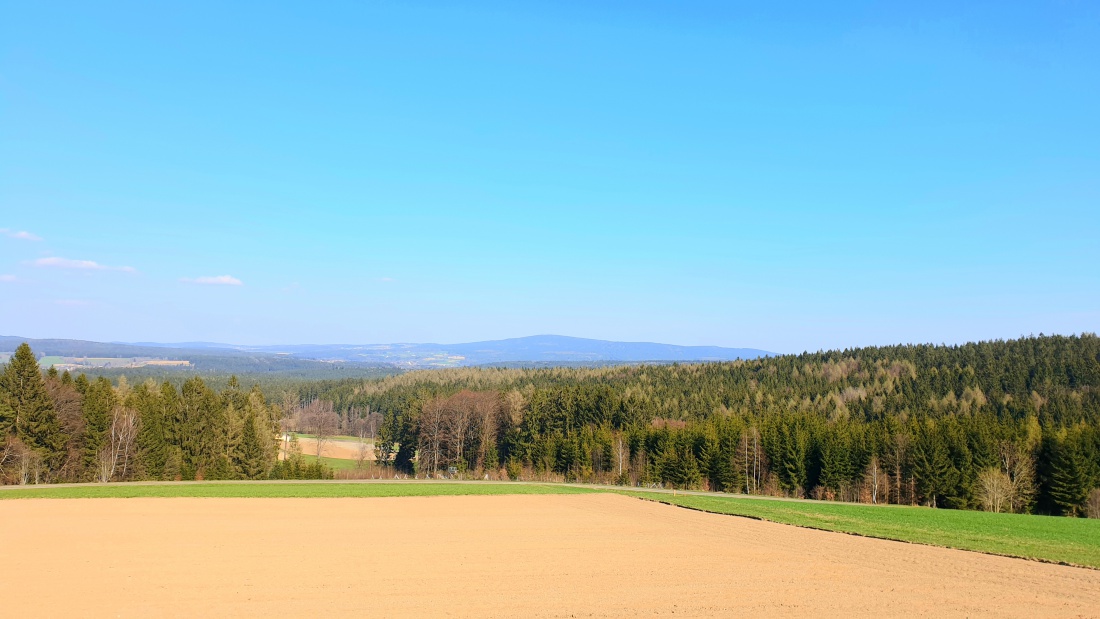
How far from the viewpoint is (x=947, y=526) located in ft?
124

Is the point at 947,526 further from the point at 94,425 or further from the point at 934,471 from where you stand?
the point at 94,425

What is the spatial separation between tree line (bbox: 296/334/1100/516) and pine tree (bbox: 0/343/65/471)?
44192 millimetres

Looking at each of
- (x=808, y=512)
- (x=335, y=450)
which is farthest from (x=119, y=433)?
(x=808, y=512)

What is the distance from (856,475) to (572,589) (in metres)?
60.1

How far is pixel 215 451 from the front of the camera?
6862 centimetres

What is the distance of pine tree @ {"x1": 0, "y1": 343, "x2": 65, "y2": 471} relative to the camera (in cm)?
5744

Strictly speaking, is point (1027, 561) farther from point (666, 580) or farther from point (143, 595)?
point (143, 595)

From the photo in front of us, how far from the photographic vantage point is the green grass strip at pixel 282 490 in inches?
1734

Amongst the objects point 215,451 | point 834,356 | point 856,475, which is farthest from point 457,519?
point 834,356

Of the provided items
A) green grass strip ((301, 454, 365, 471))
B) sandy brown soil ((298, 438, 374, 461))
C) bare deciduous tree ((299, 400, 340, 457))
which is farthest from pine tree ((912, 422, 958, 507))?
bare deciduous tree ((299, 400, 340, 457))

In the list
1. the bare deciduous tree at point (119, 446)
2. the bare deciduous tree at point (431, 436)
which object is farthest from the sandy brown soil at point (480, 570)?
the bare deciduous tree at point (431, 436)

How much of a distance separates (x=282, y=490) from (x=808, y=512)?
36.3 metres

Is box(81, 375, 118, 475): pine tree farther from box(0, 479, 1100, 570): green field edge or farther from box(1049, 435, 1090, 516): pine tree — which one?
box(1049, 435, 1090, 516): pine tree

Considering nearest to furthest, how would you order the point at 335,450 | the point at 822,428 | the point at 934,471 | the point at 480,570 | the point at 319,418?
the point at 480,570 → the point at 934,471 → the point at 822,428 → the point at 335,450 → the point at 319,418
